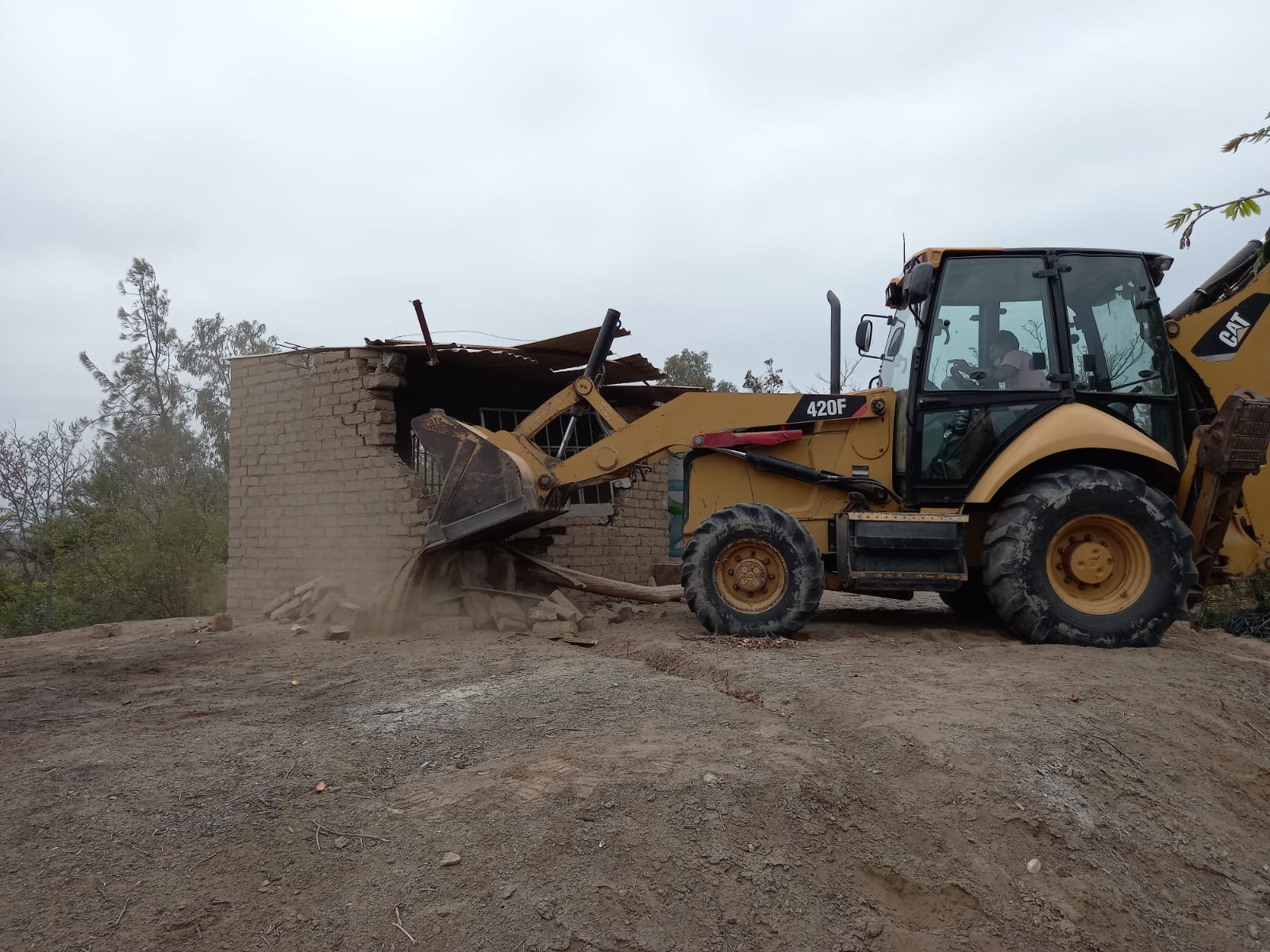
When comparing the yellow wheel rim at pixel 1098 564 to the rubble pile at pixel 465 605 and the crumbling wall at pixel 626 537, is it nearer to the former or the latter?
the rubble pile at pixel 465 605

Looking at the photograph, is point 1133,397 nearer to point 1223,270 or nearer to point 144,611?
point 1223,270

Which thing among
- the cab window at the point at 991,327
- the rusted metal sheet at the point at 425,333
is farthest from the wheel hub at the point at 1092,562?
the rusted metal sheet at the point at 425,333

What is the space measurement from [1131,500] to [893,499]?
1.50 metres

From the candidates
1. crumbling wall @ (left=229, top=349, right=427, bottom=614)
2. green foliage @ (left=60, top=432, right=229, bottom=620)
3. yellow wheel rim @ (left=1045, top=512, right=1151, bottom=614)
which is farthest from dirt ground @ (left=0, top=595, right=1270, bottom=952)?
green foliage @ (left=60, top=432, right=229, bottom=620)

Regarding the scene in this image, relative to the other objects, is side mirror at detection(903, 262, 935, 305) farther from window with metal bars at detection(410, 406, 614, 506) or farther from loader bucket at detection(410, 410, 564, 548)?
window with metal bars at detection(410, 406, 614, 506)

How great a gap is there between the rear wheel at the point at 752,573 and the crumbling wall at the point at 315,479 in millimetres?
3418

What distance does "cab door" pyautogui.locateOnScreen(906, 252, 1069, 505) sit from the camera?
5.94m

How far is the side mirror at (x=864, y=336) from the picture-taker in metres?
6.79

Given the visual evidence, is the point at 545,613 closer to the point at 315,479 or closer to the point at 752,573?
the point at 752,573

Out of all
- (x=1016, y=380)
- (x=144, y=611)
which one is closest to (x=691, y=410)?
(x=1016, y=380)

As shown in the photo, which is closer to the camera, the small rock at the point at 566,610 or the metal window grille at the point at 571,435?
the small rock at the point at 566,610

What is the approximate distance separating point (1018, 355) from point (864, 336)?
121 centimetres

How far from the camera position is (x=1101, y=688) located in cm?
436

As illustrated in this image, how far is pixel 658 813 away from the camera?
3.08m
